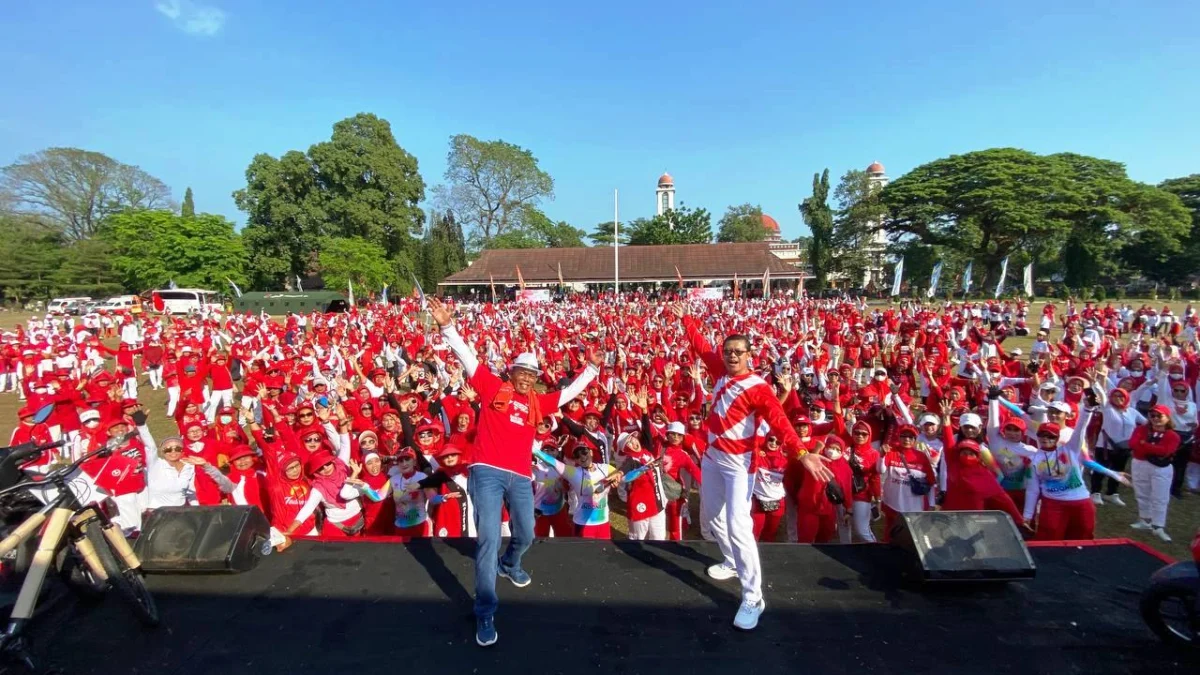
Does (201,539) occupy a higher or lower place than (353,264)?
lower

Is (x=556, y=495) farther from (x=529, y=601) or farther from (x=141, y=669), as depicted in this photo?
(x=141, y=669)

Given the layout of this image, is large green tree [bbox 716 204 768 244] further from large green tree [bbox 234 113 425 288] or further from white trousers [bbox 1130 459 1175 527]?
white trousers [bbox 1130 459 1175 527]

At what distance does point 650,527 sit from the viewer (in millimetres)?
6109

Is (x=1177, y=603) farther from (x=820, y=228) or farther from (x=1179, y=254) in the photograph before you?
(x=1179, y=254)

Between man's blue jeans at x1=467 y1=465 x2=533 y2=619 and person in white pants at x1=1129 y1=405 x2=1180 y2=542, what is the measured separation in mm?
7270

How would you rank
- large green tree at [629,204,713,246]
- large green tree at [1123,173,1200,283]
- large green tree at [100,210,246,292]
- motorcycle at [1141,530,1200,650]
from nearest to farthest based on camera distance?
motorcycle at [1141,530,1200,650] → large green tree at [100,210,246,292] → large green tree at [1123,173,1200,283] → large green tree at [629,204,713,246]

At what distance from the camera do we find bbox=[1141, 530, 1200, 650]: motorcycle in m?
3.63

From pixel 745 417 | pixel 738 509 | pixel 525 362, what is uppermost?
pixel 525 362

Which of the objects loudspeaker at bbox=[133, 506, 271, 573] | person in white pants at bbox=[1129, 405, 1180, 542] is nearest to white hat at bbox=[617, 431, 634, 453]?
loudspeaker at bbox=[133, 506, 271, 573]

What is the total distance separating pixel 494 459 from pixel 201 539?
280 cm

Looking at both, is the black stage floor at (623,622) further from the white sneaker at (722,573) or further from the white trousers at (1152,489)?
the white trousers at (1152,489)

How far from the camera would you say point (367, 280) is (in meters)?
47.1

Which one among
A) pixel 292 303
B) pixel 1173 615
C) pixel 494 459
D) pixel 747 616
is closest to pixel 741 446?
pixel 747 616

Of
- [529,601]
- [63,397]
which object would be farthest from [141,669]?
[63,397]
